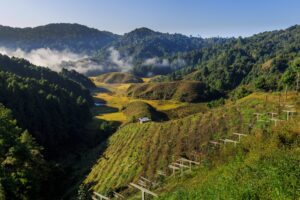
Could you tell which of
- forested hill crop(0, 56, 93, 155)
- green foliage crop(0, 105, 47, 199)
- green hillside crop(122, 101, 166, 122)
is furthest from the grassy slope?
green hillside crop(122, 101, 166, 122)

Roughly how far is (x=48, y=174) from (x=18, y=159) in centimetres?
900

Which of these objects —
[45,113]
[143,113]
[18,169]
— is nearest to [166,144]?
[18,169]

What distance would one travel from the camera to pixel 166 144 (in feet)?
200

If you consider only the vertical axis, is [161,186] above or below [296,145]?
below

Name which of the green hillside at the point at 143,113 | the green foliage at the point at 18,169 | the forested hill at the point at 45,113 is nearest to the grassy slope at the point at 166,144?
the green foliage at the point at 18,169

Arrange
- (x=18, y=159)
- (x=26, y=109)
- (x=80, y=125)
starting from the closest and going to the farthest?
(x=18, y=159) < (x=26, y=109) < (x=80, y=125)

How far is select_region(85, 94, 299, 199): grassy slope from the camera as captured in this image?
5503 cm

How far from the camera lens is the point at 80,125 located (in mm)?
125188

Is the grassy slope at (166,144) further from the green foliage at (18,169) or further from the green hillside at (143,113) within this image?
the green hillside at (143,113)

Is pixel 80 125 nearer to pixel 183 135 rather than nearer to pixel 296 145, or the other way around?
pixel 183 135

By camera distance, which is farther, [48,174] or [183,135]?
[48,174]

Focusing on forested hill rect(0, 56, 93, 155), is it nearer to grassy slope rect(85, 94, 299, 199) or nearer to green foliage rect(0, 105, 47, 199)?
green foliage rect(0, 105, 47, 199)

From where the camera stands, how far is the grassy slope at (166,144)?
55031 millimetres

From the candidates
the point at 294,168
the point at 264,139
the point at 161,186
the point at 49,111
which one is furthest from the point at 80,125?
the point at 294,168
